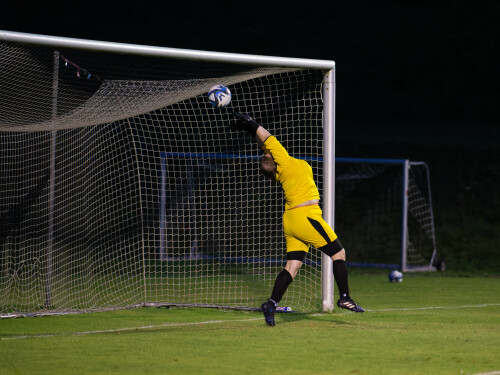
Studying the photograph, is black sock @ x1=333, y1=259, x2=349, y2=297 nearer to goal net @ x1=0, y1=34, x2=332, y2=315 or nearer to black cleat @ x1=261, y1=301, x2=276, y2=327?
black cleat @ x1=261, y1=301, x2=276, y2=327

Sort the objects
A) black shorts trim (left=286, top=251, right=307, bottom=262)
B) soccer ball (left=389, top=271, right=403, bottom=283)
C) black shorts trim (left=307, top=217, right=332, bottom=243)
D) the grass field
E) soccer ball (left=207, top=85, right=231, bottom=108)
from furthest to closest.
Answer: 1. soccer ball (left=389, top=271, right=403, bottom=283)
2. soccer ball (left=207, top=85, right=231, bottom=108)
3. black shorts trim (left=286, top=251, right=307, bottom=262)
4. black shorts trim (left=307, top=217, right=332, bottom=243)
5. the grass field

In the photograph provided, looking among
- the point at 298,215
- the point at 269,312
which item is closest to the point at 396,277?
the point at 298,215

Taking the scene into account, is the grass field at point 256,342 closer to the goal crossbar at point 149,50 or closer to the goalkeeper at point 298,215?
the goalkeeper at point 298,215

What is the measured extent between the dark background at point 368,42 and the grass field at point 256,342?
1718 cm

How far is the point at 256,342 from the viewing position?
24.0 feet

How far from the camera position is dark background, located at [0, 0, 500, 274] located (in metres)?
27.4

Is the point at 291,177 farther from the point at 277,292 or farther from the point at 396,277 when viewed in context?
the point at 396,277

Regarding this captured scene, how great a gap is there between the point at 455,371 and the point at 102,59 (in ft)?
16.3

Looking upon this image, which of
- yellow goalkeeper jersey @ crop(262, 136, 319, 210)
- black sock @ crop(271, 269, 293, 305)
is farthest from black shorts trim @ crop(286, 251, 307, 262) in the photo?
yellow goalkeeper jersey @ crop(262, 136, 319, 210)

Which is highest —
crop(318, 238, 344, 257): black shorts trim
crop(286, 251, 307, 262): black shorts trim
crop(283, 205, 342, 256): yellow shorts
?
crop(283, 205, 342, 256): yellow shorts

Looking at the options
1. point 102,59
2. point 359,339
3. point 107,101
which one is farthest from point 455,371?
point 107,101

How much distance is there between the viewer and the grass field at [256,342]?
20.2ft

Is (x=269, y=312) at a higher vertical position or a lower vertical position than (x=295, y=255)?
lower

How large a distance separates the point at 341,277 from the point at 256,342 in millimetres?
1477
